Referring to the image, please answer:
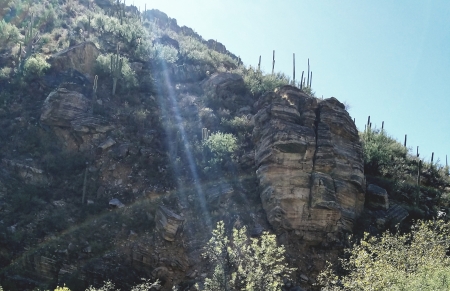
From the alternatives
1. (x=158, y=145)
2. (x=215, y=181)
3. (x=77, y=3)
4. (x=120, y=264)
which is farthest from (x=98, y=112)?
(x=77, y=3)

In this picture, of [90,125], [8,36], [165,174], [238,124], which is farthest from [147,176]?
[8,36]

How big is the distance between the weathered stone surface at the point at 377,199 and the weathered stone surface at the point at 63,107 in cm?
1658

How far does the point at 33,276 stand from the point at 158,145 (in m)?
9.72

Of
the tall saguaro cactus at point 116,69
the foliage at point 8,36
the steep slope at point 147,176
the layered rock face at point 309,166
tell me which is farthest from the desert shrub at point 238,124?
the foliage at point 8,36

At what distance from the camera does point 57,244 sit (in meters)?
17.8

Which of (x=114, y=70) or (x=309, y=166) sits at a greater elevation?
(x=114, y=70)

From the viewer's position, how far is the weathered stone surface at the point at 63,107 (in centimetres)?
2373

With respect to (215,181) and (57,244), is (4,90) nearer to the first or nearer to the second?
(57,244)

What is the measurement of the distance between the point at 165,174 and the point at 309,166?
293 inches

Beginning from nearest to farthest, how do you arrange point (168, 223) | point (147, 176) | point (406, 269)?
point (406, 269)
point (168, 223)
point (147, 176)

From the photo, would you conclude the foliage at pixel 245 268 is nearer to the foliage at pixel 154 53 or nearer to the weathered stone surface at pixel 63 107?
the weathered stone surface at pixel 63 107

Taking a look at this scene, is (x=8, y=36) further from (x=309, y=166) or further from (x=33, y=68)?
(x=309, y=166)

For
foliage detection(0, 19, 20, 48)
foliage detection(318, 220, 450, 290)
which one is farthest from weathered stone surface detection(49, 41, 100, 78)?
foliage detection(318, 220, 450, 290)

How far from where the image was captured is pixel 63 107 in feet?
79.3
